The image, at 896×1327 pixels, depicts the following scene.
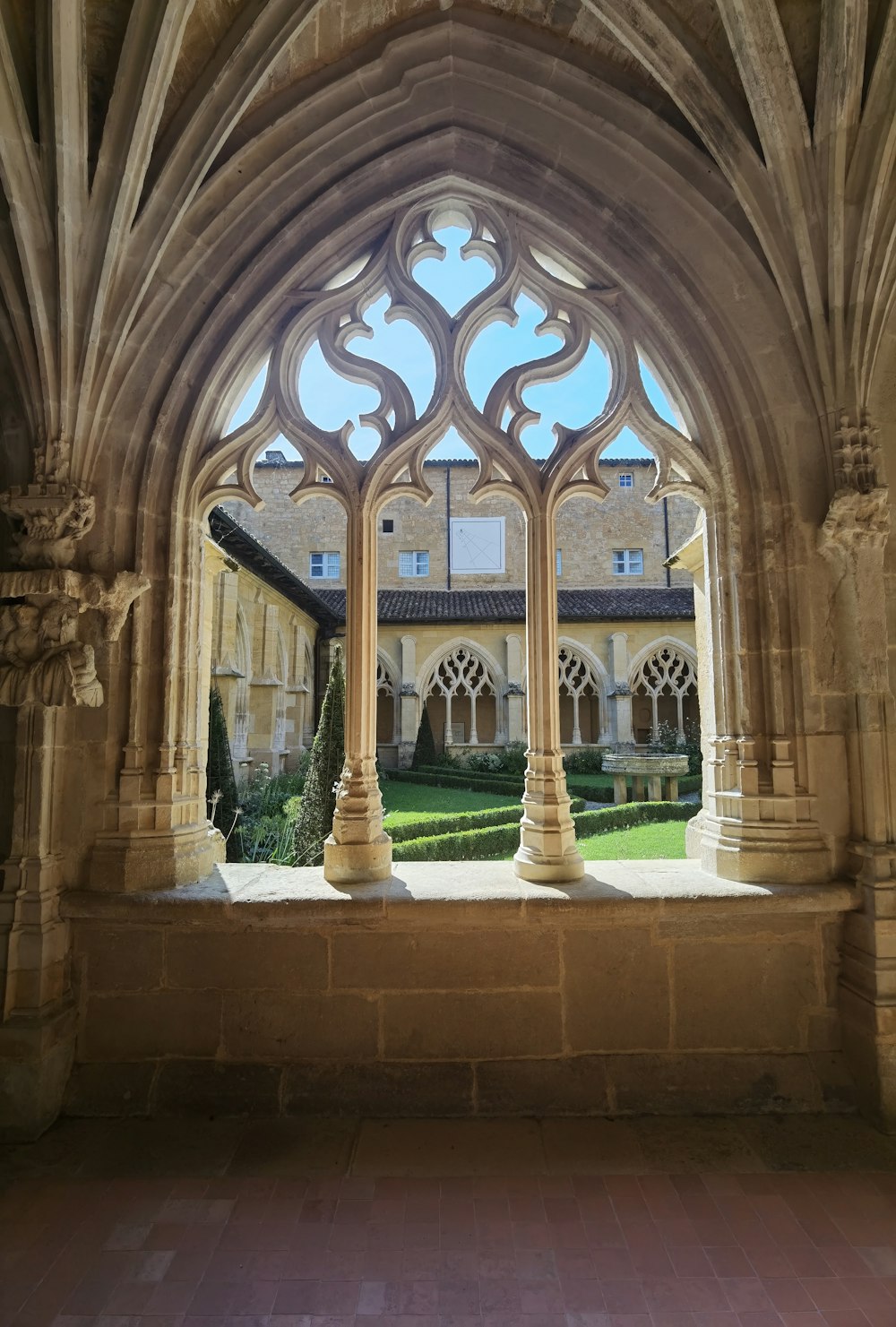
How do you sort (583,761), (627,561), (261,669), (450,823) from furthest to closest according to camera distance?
(627,561) < (583,761) < (261,669) < (450,823)

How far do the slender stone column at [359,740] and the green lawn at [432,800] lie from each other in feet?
14.8

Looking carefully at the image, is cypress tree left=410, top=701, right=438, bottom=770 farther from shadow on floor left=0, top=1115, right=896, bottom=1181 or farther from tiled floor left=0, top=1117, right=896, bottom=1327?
tiled floor left=0, top=1117, right=896, bottom=1327

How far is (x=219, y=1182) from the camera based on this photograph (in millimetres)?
2195

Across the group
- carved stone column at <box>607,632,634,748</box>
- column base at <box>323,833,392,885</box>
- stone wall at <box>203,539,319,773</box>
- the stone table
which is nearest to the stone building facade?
carved stone column at <box>607,632,634,748</box>

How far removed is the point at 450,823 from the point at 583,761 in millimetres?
8733

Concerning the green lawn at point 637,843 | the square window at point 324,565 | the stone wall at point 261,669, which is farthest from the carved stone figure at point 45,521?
the square window at point 324,565

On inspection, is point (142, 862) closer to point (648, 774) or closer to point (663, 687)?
point (648, 774)

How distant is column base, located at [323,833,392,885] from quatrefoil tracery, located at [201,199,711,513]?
5.29 ft

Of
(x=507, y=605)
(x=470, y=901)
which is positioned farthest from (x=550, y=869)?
(x=507, y=605)

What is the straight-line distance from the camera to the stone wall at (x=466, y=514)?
1855 cm

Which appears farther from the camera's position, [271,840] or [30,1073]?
[271,840]

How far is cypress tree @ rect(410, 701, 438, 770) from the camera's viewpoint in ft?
50.4

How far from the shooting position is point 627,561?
2005 cm

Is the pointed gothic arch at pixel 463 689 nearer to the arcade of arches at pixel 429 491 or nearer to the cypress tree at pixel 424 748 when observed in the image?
the cypress tree at pixel 424 748
